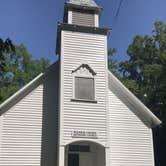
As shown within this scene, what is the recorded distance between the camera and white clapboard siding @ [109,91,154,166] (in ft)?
46.1

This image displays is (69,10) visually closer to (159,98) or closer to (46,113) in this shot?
(46,113)

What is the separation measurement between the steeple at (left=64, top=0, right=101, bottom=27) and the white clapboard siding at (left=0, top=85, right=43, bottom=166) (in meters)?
3.70

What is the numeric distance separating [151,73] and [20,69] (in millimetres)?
9824

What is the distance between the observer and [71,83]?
45.2ft

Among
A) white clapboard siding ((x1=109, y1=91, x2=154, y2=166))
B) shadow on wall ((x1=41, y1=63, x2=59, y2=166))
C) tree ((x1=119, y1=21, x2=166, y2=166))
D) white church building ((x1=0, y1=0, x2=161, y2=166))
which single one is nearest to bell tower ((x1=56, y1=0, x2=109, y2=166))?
Answer: white church building ((x1=0, y1=0, x2=161, y2=166))

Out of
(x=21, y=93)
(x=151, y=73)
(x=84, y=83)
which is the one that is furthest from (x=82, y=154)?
(x=151, y=73)

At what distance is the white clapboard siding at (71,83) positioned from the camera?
521 inches

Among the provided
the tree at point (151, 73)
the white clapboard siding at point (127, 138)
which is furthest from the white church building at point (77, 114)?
the tree at point (151, 73)

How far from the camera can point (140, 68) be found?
2725 centimetres

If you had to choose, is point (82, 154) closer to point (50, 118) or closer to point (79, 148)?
point (79, 148)

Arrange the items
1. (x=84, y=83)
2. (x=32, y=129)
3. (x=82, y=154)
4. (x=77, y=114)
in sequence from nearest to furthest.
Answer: (x=77, y=114)
(x=32, y=129)
(x=84, y=83)
(x=82, y=154)

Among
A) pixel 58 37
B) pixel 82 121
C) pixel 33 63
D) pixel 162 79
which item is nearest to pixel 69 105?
pixel 82 121

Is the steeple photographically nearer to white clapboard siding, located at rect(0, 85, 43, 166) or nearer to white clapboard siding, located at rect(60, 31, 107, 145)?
white clapboard siding, located at rect(60, 31, 107, 145)

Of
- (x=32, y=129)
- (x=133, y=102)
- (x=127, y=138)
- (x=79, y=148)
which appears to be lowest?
(x=79, y=148)
